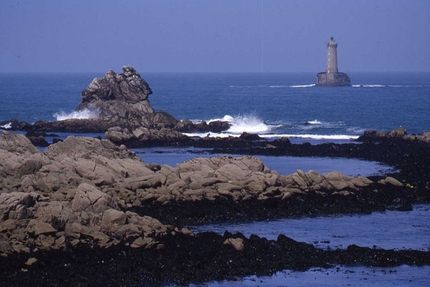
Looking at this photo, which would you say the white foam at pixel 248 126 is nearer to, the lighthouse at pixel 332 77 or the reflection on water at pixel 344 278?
the reflection on water at pixel 344 278

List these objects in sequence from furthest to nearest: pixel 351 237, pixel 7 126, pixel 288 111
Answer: pixel 288 111 < pixel 7 126 < pixel 351 237

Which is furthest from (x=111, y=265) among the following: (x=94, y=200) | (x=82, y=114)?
(x=82, y=114)

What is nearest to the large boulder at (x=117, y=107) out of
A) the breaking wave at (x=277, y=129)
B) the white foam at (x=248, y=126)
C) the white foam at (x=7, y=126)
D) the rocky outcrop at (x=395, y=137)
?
the white foam at (x=7, y=126)

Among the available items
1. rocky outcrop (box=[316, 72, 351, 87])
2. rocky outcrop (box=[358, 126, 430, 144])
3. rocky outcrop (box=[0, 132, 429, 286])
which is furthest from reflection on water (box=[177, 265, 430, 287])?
rocky outcrop (box=[316, 72, 351, 87])

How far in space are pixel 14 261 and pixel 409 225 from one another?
13671 millimetres

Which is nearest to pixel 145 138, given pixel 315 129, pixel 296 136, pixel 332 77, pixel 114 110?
pixel 296 136

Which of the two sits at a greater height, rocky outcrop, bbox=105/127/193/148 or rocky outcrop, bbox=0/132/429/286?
rocky outcrop, bbox=0/132/429/286

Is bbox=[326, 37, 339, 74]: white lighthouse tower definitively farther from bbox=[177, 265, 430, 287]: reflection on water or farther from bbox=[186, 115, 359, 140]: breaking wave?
bbox=[177, 265, 430, 287]: reflection on water

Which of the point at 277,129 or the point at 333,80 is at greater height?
the point at 277,129

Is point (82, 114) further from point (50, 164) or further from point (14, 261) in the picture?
point (14, 261)

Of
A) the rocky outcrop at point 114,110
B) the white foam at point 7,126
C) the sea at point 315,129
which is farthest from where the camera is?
the white foam at point 7,126

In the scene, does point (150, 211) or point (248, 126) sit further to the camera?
point (248, 126)

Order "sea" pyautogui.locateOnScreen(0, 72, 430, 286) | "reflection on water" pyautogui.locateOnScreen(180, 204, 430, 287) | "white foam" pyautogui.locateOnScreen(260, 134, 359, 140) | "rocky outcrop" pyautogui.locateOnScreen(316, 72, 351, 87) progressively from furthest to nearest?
"rocky outcrop" pyautogui.locateOnScreen(316, 72, 351, 87)
"white foam" pyautogui.locateOnScreen(260, 134, 359, 140)
"sea" pyautogui.locateOnScreen(0, 72, 430, 286)
"reflection on water" pyautogui.locateOnScreen(180, 204, 430, 287)

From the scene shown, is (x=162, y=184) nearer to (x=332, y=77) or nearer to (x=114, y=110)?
(x=114, y=110)
